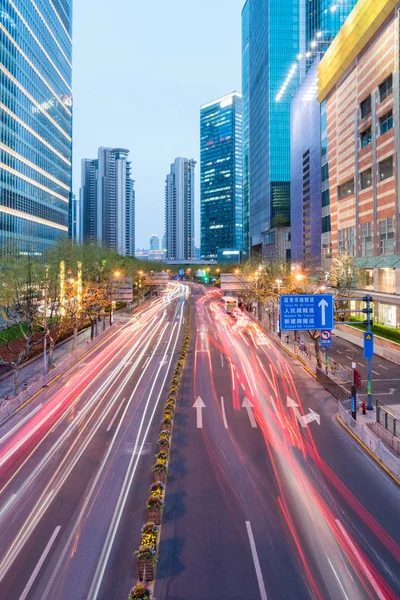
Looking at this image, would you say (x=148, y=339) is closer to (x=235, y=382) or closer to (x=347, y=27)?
(x=235, y=382)

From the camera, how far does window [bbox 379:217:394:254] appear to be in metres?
52.4

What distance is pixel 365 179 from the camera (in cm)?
6006

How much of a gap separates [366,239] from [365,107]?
1838 cm

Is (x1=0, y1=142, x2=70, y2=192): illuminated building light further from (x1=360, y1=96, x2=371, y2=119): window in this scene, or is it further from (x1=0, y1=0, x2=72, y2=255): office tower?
(x1=360, y1=96, x2=371, y2=119): window

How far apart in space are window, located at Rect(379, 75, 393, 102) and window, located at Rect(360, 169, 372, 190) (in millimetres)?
9482

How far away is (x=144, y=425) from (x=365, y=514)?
42.0ft

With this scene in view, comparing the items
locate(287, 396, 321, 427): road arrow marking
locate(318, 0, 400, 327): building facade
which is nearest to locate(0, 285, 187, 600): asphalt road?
locate(287, 396, 321, 427): road arrow marking

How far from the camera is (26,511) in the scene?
1547 centimetres

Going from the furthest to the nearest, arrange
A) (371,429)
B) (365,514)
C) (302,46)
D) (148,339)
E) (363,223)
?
(302,46), (363,223), (148,339), (371,429), (365,514)

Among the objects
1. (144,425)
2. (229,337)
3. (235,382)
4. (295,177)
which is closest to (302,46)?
(295,177)

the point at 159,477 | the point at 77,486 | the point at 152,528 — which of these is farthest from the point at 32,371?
the point at 152,528

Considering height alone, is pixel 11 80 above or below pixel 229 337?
above

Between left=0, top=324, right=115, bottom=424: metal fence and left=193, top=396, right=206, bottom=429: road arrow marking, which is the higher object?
left=0, top=324, right=115, bottom=424: metal fence

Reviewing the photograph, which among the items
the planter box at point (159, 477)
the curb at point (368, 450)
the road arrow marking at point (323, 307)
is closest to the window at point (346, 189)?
the road arrow marking at point (323, 307)
